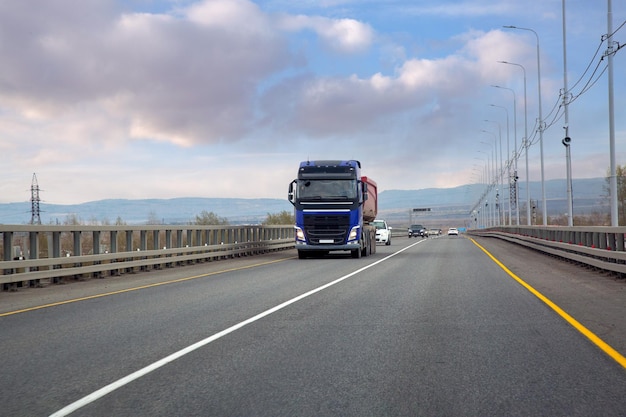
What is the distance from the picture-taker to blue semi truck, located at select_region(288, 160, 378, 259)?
93.4 feet

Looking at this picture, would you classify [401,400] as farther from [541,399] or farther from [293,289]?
[293,289]

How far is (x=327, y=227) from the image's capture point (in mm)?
28562

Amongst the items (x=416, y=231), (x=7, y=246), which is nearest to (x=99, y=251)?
(x=7, y=246)

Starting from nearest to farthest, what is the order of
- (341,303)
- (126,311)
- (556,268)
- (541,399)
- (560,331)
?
(541,399) → (560,331) → (126,311) → (341,303) → (556,268)

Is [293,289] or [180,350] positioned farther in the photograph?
[293,289]

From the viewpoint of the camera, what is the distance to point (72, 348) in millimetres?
8203

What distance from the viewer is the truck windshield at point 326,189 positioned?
28531mm

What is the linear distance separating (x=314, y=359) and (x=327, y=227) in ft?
69.5

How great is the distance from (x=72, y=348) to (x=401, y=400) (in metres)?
4.23

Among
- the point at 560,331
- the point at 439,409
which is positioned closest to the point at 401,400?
the point at 439,409

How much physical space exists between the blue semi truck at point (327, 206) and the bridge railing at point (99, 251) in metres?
3.46

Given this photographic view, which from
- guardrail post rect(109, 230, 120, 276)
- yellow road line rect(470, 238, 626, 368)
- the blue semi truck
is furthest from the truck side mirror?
yellow road line rect(470, 238, 626, 368)

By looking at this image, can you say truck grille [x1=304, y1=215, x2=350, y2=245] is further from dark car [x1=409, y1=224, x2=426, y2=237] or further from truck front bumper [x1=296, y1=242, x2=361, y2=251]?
dark car [x1=409, y1=224, x2=426, y2=237]

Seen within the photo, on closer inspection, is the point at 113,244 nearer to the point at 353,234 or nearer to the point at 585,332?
the point at 353,234
